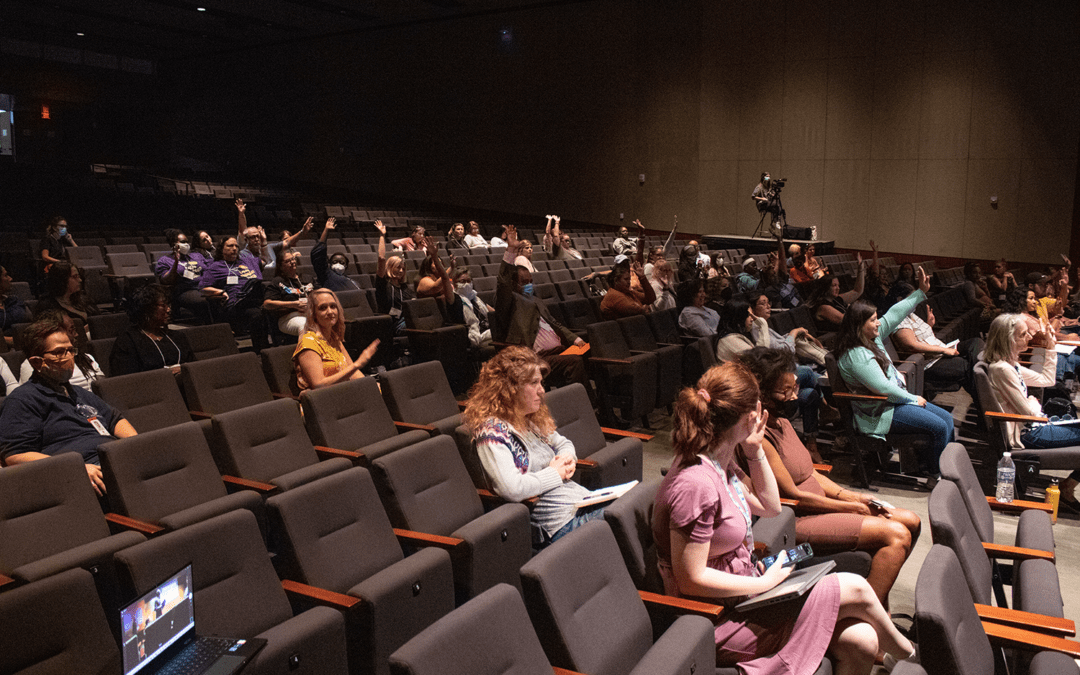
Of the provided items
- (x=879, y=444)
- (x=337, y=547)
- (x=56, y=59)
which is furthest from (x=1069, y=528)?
(x=56, y=59)

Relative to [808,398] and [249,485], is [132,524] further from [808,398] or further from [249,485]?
[808,398]

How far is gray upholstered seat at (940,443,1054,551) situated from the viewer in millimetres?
2730

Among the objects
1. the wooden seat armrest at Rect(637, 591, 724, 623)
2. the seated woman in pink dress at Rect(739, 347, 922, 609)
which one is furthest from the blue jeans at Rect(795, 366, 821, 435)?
the wooden seat armrest at Rect(637, 591, 724, 623)

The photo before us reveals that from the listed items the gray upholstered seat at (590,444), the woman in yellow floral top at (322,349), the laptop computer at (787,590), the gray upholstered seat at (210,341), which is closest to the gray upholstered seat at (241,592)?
the laptop computer at (787,590)

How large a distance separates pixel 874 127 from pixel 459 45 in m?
9.77

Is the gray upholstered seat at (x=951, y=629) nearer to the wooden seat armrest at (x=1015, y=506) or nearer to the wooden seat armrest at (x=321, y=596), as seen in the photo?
the wooden seat armrest at (x=1015, y=506)

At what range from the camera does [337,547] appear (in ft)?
8.09

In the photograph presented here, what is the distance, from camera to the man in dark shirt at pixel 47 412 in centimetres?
306

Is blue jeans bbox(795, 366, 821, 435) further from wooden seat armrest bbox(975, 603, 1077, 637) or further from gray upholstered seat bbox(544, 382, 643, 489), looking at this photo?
wooden seat armrest bbox(975, 603, 1077, 637)

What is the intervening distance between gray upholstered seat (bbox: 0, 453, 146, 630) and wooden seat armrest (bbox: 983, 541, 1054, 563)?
2741mm

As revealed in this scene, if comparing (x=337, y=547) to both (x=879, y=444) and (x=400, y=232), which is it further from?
(x=400, y=232)

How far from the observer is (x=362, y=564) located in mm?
2506

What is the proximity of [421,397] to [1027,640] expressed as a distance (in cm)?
283

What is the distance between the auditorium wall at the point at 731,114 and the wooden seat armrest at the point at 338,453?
1305 cm
